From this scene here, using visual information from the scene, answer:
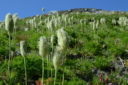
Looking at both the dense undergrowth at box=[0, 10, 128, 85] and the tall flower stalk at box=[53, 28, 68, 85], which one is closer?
the tall flower stalk at box=[53, 28, 68, 85]

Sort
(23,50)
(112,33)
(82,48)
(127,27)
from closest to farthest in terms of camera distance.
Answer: (23,50) < (82,48) < (112,33) < (127,27)

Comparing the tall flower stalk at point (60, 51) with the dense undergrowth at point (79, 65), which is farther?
the dense undergrowth at point (79, 65)

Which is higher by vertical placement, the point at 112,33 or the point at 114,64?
the point at 112,33

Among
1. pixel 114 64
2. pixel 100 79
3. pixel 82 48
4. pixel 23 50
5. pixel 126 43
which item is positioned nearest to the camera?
pixel 23 50

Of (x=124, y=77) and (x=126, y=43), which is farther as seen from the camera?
(x=126, y=43)

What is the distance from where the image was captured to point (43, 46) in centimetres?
784

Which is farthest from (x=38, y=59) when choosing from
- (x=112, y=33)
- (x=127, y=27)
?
(x=127, y=27)

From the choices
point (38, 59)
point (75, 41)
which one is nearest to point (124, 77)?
point (38, 59)

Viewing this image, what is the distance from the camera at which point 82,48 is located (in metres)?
18.1

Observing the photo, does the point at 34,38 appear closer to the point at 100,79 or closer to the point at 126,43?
the point at 126,43

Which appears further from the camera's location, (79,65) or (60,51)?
(79,65)

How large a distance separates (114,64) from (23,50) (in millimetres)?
7001

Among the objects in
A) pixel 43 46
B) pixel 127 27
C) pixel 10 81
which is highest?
pixel 127 27

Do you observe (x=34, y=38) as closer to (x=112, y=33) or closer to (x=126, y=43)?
(x=126, y=43)
